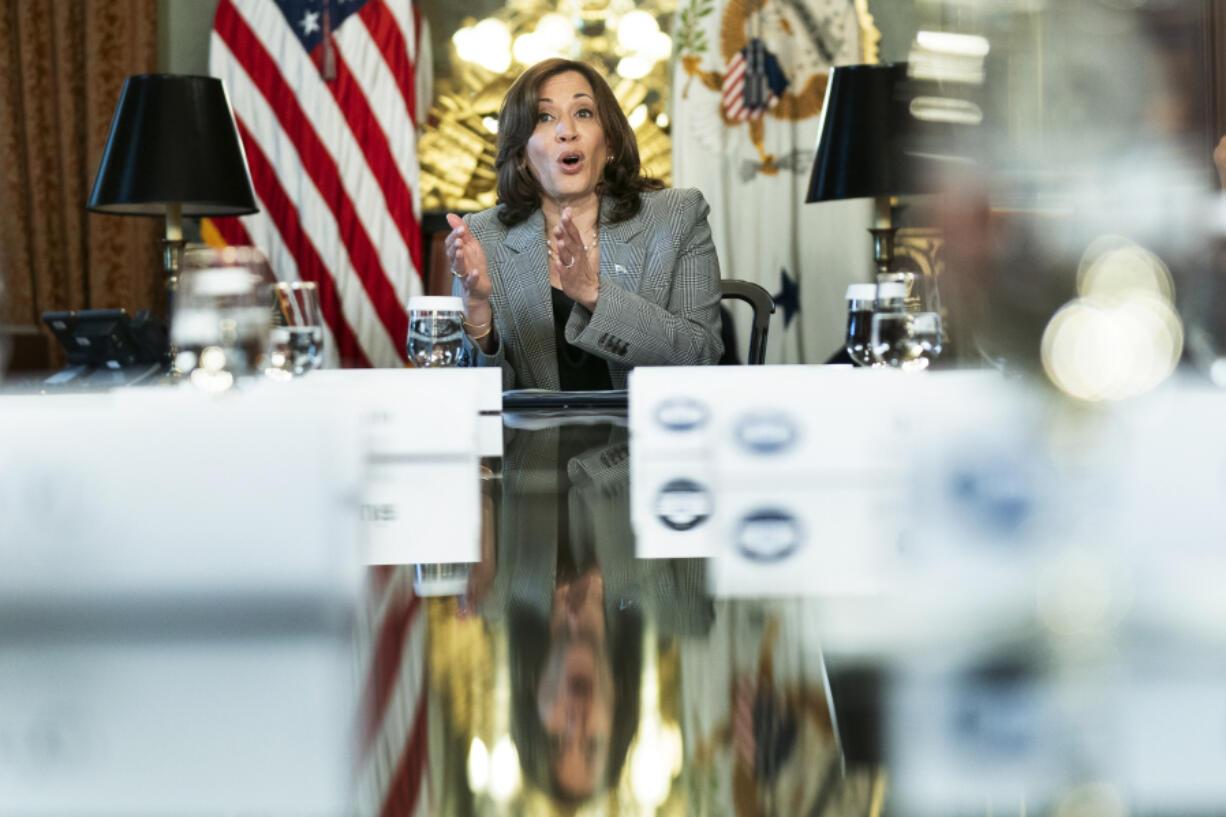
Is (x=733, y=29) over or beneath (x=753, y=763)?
over

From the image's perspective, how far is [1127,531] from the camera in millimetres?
421

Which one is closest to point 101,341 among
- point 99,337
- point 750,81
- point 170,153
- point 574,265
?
point 99,337

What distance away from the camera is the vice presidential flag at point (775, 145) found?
3.93 meters

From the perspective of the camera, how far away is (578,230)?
6.98ft

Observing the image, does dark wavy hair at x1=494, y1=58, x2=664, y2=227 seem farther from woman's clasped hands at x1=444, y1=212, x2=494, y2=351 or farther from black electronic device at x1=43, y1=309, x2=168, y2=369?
black electronic device at x1=43, y1=309, x2=168, y2=369

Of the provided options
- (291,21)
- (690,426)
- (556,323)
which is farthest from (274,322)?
(291,21)

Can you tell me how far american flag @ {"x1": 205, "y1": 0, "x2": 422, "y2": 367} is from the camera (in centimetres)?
366

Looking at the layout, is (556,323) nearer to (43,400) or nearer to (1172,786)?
(43,400)

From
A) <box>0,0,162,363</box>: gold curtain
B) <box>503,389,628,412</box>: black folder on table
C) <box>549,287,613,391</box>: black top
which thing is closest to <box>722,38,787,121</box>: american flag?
<box>0,0,162,363</box>: gold curtain

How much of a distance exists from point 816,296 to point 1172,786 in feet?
12.7

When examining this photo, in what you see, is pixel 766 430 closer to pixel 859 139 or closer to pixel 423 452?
pixel 423 452

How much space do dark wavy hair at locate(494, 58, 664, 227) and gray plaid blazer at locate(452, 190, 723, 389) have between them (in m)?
0.03

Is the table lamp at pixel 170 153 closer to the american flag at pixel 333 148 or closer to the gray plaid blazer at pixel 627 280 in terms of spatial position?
the gray plaid blazer at pixel 627 280

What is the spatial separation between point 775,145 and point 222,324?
11.3 feet
